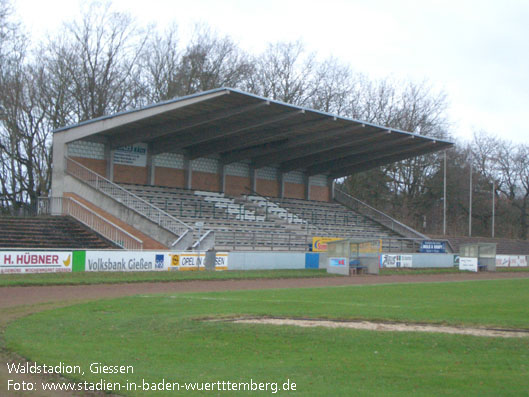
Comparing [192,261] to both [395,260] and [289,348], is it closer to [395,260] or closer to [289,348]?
[395,260]

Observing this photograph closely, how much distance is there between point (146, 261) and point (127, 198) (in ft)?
29.8

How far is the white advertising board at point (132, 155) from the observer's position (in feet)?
148

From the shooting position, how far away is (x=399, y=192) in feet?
239

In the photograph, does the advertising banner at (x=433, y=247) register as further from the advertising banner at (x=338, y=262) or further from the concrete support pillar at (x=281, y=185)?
the advertising banner at (x=338, y=262)

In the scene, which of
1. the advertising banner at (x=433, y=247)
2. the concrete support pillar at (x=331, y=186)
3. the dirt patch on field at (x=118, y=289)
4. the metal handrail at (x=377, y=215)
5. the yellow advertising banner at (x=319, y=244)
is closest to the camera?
the dirt patch on field at (x=118, y=289)

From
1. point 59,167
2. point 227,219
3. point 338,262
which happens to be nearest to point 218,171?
point 227,219

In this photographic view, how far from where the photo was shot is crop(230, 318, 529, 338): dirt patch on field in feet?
43.6

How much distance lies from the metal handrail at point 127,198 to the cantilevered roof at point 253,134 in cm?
219

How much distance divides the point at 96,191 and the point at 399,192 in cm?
4227

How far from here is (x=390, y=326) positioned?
1424cm

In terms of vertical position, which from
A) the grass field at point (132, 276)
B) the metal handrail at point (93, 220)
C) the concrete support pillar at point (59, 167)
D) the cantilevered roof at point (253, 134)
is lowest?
the grass field at point (132, 276)

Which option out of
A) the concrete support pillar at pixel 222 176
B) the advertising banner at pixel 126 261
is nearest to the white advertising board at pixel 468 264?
the concrete support pillar at pixel 222 176

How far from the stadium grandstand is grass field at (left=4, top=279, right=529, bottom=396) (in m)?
19.3

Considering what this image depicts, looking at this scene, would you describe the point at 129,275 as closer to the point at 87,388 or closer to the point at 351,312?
the point at 351,312
